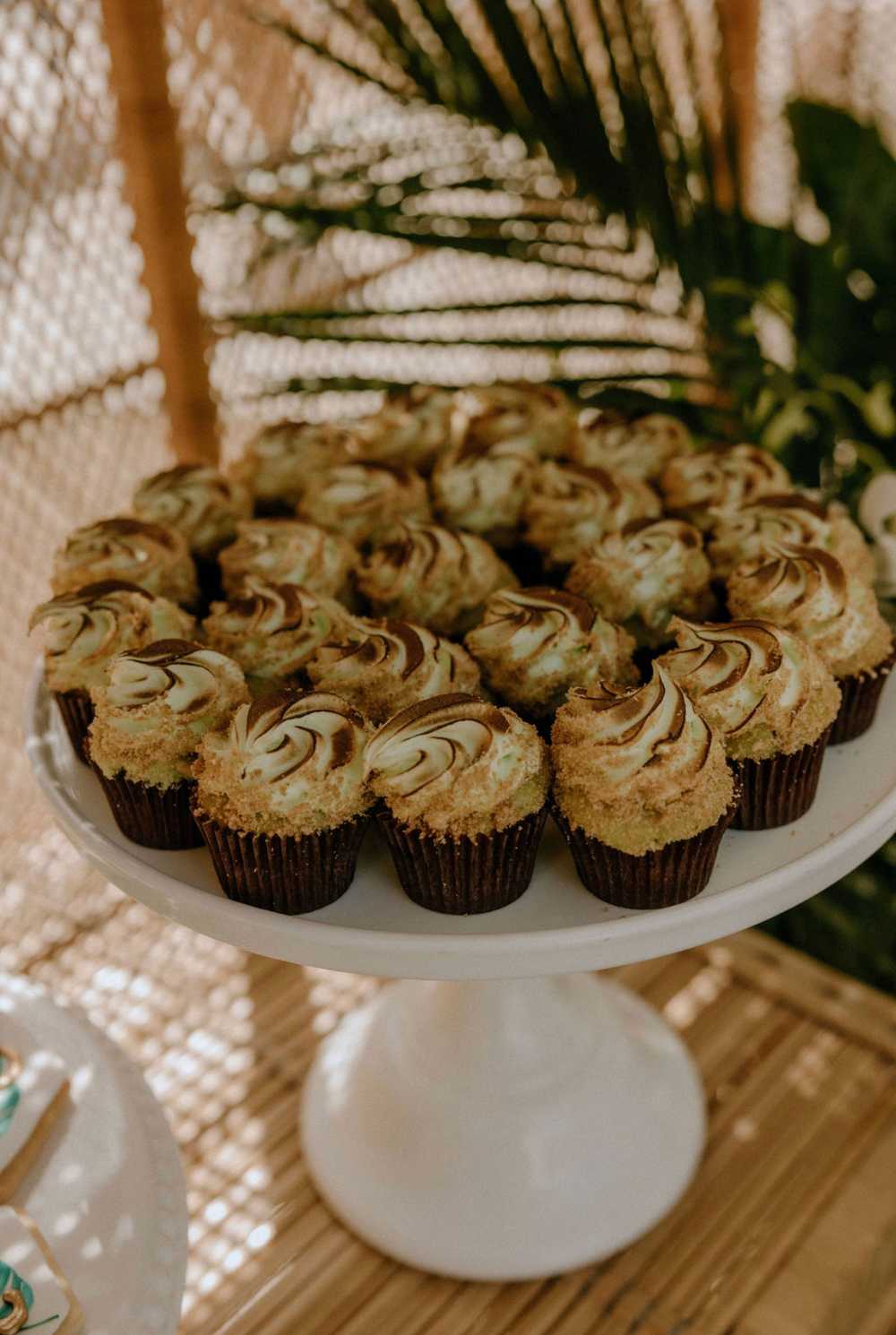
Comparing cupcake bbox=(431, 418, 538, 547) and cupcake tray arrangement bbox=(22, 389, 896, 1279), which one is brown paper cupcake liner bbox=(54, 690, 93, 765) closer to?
cupcake tray arrangement bbox=(22, 389, 896, 1279)

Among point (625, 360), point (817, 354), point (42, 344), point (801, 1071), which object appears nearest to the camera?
point (801, 1071)

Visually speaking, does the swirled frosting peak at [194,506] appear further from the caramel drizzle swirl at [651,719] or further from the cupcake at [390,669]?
the caramel drizzle swirl at [651,719]

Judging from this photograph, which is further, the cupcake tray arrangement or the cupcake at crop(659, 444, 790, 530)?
the cupcake at crop(659, 444, 790, 530)

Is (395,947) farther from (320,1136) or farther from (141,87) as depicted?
(141,87)

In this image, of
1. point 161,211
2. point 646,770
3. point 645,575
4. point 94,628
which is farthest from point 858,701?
point 161,211

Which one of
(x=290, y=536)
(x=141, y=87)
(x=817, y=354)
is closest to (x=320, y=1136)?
(x=290, y=536)

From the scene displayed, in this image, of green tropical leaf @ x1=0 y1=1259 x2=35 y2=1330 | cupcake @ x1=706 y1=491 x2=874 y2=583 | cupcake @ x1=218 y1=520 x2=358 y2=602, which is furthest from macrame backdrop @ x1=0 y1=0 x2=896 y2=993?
green tropical leaf @ x1=0 y1=1259 x2=35 y2=1330

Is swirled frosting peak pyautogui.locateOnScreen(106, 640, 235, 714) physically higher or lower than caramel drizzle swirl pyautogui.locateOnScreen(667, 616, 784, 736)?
higher
